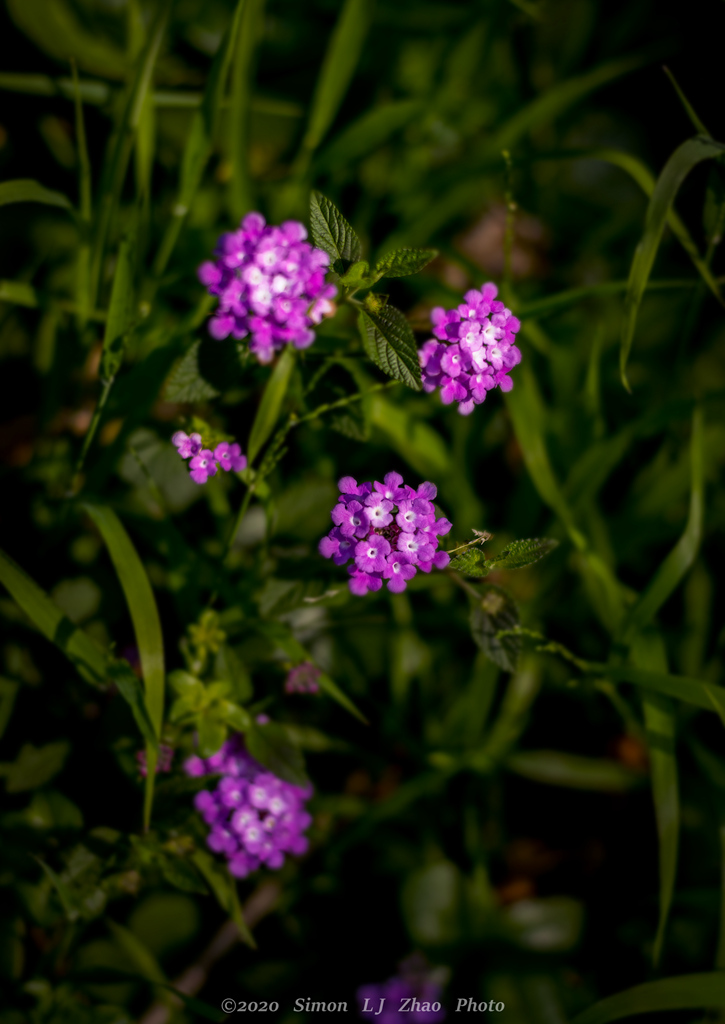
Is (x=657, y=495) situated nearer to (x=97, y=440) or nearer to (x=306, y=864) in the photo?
(x=306, y=864)

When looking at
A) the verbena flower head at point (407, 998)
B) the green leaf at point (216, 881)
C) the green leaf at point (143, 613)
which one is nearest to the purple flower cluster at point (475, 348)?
the green leaf at point (143, 613)

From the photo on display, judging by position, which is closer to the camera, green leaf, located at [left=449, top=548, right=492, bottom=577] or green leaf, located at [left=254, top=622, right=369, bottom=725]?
green leaf, located at [left=449, top=548, right=492, bottom=577]

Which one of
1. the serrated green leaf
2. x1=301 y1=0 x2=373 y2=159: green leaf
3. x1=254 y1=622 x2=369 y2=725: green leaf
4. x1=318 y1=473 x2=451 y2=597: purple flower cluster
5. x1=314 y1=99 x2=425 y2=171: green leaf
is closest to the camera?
x1=318 y1=473 x2=451 y2=597: purple flower cluster

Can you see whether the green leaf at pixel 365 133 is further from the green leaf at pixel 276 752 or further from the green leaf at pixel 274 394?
the green leaf at pixel 276 752

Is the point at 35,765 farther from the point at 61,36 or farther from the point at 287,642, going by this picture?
the point at 61,36

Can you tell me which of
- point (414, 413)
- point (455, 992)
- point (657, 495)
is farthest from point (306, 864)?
point (657, 495)

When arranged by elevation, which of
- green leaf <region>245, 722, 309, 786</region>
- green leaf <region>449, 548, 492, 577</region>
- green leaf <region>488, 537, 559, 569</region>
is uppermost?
green leaf <region>488, 537, 559, 569</region>

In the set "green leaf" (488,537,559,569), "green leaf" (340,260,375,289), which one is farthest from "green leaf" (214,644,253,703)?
"green leaf" (340,260,375,289)

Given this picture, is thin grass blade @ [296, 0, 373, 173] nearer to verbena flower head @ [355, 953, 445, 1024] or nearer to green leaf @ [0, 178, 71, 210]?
A: green leaf @ [0, 178, 71, 210]
